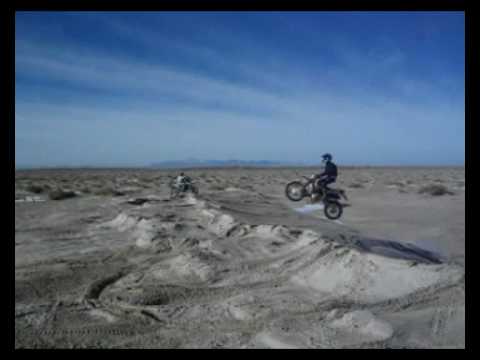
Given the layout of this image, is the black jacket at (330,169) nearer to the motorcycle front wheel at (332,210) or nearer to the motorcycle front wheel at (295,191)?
the motorcycle front wheel at (332,210)

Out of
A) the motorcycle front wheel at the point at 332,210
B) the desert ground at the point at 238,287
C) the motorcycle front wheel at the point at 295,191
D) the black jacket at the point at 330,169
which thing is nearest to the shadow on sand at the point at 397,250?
the desert ground at the point at 238,287

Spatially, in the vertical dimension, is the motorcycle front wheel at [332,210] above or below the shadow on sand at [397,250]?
above

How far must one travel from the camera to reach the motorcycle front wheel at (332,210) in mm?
13070

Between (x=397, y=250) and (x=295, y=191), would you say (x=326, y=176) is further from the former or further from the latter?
(x=397, y=250)

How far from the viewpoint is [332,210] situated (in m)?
13.2

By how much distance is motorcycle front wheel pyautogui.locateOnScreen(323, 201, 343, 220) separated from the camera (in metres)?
13.1

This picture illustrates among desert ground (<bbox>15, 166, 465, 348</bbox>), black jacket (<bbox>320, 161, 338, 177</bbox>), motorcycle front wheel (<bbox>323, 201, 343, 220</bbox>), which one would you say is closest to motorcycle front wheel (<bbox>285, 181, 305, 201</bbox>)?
motorcycle front wheel (<bbox>323, 201, 343, 220</bbox>)

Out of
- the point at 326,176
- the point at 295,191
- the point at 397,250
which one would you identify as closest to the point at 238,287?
the point at 397,250

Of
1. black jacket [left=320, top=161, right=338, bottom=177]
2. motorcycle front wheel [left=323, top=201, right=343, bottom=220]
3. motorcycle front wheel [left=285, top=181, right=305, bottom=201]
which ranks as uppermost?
black jacket [left=320, top=161, right=338, bottom=177]

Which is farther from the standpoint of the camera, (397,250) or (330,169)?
(330,169)

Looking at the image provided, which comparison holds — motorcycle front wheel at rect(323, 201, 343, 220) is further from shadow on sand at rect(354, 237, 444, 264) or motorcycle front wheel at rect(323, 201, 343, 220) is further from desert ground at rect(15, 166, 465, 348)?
shadow on sand at rect(354, 237, 444, 264)

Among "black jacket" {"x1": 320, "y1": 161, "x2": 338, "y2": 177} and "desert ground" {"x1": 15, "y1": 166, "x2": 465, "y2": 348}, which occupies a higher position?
"black jacket" {"x1": 320, "y1": 161, "x2": 338, "y2": 177}
